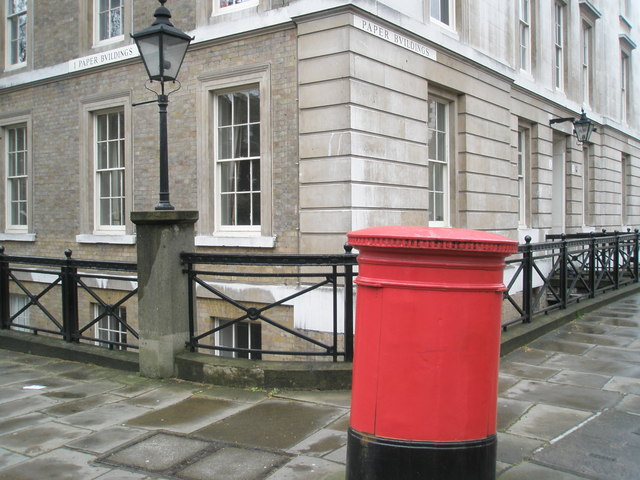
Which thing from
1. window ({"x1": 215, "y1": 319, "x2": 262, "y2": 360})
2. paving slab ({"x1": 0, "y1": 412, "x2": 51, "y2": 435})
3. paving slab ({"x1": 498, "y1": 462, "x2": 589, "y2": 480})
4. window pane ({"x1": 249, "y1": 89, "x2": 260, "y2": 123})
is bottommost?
window ({"x1": 215, "y1": 319, "x2": 262, "y2": 360})

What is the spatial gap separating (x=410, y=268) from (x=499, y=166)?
11.1 meters

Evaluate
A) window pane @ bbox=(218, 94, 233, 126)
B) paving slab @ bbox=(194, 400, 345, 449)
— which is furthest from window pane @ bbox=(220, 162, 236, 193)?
paving slab @ bbox=(194, 400, 345, 449)

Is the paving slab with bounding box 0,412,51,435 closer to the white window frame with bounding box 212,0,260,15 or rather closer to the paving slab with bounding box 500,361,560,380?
the paving slab with bounding box 500,361,560,380

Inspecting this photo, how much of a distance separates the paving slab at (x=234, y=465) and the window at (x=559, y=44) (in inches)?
646

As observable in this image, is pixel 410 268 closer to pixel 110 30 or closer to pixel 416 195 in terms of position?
pixel 416 195

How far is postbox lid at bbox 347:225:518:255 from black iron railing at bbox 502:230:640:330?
10.8 feet

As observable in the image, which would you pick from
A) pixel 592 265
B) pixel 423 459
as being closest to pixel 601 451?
pixel 423 459

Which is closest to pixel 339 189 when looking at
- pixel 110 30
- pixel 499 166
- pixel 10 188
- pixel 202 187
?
pixel 202 187

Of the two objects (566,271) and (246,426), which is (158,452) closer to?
(246,426)

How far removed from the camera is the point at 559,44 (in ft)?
58.0

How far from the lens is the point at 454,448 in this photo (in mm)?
3121

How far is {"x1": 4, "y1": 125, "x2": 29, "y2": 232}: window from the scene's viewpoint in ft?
47.5

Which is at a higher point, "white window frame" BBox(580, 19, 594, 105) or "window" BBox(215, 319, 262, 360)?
"white window frame" BBox(580, 19, 594, 105)

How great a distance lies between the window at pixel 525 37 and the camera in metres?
15.4
